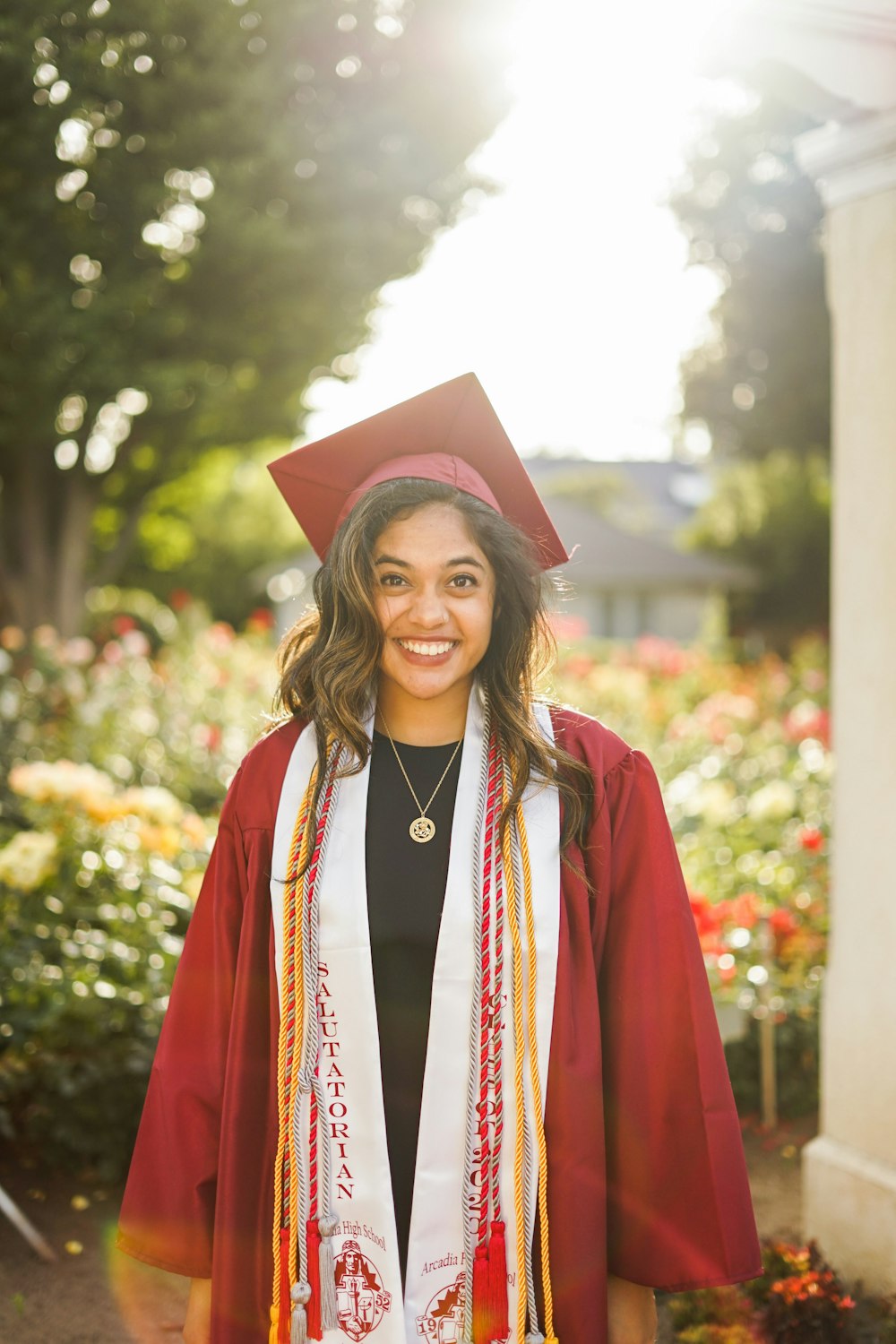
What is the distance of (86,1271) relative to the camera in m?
3.05

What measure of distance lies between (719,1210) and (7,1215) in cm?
240

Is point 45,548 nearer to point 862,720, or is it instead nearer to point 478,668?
point 862,720

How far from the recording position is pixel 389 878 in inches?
71.6

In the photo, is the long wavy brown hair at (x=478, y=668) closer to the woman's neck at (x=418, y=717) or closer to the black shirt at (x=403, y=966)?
the woman's neck at (x=418, y=717)

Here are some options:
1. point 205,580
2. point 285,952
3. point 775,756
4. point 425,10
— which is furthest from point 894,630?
point 205,580

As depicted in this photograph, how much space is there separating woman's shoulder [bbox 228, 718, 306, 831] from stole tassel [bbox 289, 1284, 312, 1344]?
2.37 ft

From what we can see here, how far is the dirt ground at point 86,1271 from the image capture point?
2.82 m

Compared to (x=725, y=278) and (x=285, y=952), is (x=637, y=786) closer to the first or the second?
(x=285, y=952)

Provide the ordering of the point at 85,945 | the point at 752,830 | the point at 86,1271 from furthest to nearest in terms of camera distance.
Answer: the point at 752,830
the point at 85,945
the point at 86,1271

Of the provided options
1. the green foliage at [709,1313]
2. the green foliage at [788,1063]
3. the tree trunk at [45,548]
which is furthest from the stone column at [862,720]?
the tree trunk at [45,548]

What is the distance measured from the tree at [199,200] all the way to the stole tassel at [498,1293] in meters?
7.23

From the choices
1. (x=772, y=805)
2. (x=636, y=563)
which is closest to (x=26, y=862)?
(x=772, y=805)

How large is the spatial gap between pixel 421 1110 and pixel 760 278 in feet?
41.3

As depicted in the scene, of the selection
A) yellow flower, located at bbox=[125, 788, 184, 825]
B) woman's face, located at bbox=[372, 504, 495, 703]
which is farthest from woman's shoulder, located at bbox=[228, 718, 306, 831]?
yellow flower, located at bbox=[125, 788, 184, 825]
